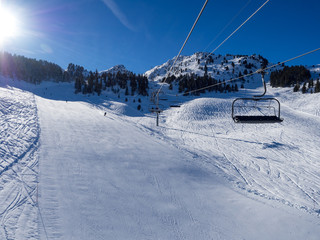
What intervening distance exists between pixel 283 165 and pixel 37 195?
17633 millimetres

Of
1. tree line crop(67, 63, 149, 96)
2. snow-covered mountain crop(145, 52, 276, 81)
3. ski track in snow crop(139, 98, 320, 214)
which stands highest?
snow-covered mountain crop(145, 52, 276, 81)

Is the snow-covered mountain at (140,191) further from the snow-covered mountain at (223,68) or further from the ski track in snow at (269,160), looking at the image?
the snow-covered mountain at (223,68)

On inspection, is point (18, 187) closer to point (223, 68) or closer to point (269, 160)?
point (269, 160)

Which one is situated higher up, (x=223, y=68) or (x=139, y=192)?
(x=223, y=68)

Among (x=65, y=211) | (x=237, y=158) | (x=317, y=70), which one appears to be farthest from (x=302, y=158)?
(x=317, y=70)

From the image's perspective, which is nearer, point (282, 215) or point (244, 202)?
point (282, 215)

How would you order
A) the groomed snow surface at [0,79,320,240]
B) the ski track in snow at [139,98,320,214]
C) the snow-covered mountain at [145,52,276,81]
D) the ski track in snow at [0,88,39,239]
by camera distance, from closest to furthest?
the ski track in snow at [0,88,39,239], the groomed snow surface at [0,79,320,240], the ski track in snow at [139,98,320,214], the snow-covered mountain at [145,52,276,81]

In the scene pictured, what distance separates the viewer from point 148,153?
12.8 m

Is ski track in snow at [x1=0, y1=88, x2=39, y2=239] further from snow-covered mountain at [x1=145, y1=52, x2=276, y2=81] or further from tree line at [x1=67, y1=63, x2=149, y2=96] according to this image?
snow-covered mountain at [x1=145, y1=52, x2=276, y2=81]

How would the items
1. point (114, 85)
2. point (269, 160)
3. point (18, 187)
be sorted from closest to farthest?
point (18, 187)
point (269, 160)
point (114, 85)

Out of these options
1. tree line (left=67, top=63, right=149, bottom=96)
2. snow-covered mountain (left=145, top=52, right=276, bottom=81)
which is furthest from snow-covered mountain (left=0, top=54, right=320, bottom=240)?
snow-covered mountain (left=145, top=52, right=276, bottom=81)

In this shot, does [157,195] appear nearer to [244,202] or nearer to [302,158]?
[244,202]

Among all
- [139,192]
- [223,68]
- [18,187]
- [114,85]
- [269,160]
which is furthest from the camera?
[223,68]

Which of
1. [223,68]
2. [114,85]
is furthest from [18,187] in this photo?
[223,68]
